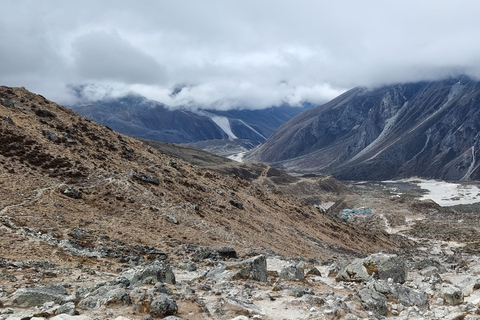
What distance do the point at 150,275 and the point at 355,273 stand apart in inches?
424

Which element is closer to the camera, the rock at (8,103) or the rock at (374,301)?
the rock at (374,301)

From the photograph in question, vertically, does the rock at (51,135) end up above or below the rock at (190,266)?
above

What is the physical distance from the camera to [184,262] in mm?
21609

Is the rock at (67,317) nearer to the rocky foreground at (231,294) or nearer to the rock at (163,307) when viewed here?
the rocky foreground at (231,294)

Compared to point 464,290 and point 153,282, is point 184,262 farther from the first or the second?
point 464,290

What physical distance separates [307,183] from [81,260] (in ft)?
447

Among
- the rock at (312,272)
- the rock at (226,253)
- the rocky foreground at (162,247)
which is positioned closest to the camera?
the rocky foreground at (162,247)

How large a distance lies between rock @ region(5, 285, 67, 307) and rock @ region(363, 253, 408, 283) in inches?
577

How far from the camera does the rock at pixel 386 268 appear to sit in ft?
62.5

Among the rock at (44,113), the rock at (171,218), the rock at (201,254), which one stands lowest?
the rock at (201,254)

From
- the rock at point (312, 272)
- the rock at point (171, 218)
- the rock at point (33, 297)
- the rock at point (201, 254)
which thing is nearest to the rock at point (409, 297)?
the rock at point (312, 272)

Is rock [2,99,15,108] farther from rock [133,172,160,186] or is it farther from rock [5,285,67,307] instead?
rock [5,285,67,307]

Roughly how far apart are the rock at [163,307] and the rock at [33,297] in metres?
3.04

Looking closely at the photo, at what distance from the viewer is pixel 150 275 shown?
1483cm
